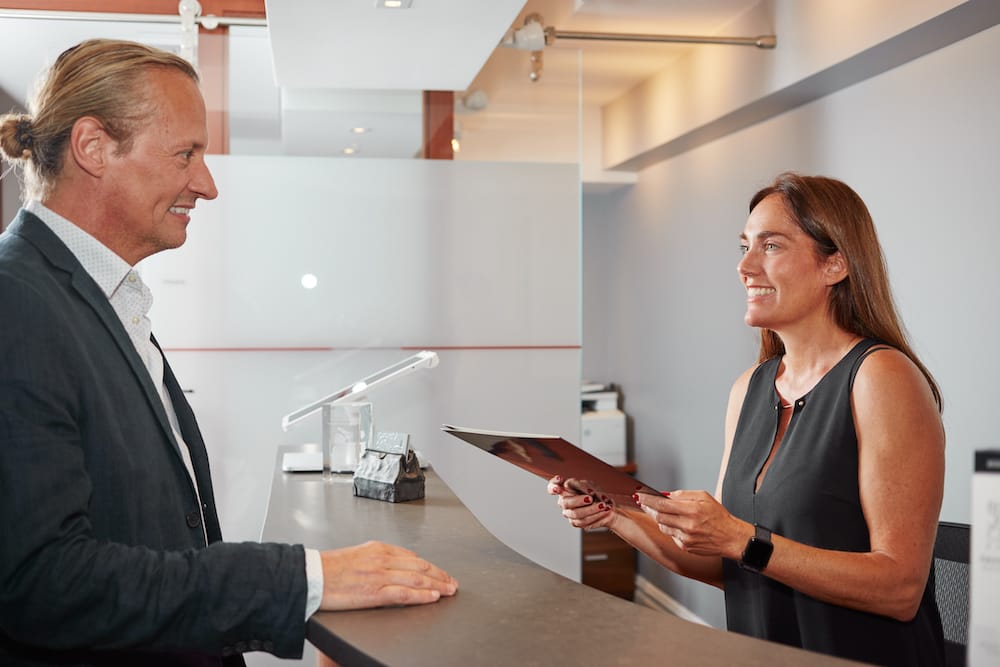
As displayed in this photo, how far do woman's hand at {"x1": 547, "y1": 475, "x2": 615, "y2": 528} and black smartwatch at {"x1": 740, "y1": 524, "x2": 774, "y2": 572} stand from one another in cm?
27

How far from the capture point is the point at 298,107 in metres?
3.86

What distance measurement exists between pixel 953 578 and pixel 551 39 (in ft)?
8.59

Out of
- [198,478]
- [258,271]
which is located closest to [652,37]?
[258,271]

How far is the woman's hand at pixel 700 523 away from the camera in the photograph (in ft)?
5.33

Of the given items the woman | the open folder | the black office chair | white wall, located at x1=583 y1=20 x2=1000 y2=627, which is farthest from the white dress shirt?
white wall, located at x1=583 y1=20 x2=1000 y2=627

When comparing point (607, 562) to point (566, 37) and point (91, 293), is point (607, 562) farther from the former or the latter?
point (91, 293)

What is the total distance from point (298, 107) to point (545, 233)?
1.12 meters

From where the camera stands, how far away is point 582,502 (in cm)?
183

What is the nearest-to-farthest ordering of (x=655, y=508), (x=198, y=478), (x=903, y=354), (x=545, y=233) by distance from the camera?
(x=198, y=478)
(x=655, y=508)
(x=903, y=354)
(x=545, y=233)

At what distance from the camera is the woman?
1.64 meters

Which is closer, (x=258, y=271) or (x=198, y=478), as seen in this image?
(x=198, y=478)

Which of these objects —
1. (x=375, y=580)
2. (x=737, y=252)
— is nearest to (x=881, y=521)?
(x=375, y=580)

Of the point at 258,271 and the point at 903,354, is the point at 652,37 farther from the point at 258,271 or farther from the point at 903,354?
the point at 903,354

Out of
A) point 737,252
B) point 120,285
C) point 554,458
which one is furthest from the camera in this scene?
point 737,252
